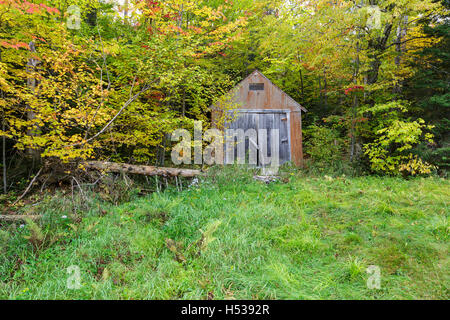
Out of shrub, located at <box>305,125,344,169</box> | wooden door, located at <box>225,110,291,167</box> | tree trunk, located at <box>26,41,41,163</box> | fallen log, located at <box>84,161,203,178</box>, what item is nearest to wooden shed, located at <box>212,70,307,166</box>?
wooden door, located at <box>225,110,291,167</box>

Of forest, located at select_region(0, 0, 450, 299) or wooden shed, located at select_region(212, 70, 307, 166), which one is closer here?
forest, located at select_region(0, 0, 450, 299)

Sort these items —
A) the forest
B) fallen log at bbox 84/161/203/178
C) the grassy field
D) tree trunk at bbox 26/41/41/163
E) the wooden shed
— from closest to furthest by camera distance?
the grassy field, the forest, tree trunk at bbox 26/41/41/163, fallen log at bbox 84/161/203/178, the wooden shed

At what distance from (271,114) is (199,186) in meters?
5.08

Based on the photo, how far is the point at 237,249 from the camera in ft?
10.7

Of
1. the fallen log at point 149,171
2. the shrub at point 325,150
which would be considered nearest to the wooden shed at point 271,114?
the shrub at point 325,150

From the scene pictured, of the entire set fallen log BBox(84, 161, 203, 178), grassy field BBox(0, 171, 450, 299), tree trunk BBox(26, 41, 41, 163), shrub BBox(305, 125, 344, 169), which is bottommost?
grassy field BBox(0, 171, 450, 299)

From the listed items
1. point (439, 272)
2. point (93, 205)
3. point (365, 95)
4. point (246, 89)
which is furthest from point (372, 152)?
point (93, 205)

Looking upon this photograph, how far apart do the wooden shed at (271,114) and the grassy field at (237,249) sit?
4.68 meters

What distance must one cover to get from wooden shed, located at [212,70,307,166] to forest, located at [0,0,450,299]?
888 mm

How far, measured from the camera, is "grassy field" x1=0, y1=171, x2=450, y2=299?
2576 millimetres

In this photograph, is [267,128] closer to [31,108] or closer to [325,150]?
[325,150]

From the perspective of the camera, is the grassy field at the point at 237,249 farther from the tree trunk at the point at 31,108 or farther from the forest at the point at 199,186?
the tree trunk at the point at 31,108

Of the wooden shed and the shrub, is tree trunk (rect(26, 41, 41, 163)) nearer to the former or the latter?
the wooden shed

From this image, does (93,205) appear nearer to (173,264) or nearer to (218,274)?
(173,264)
